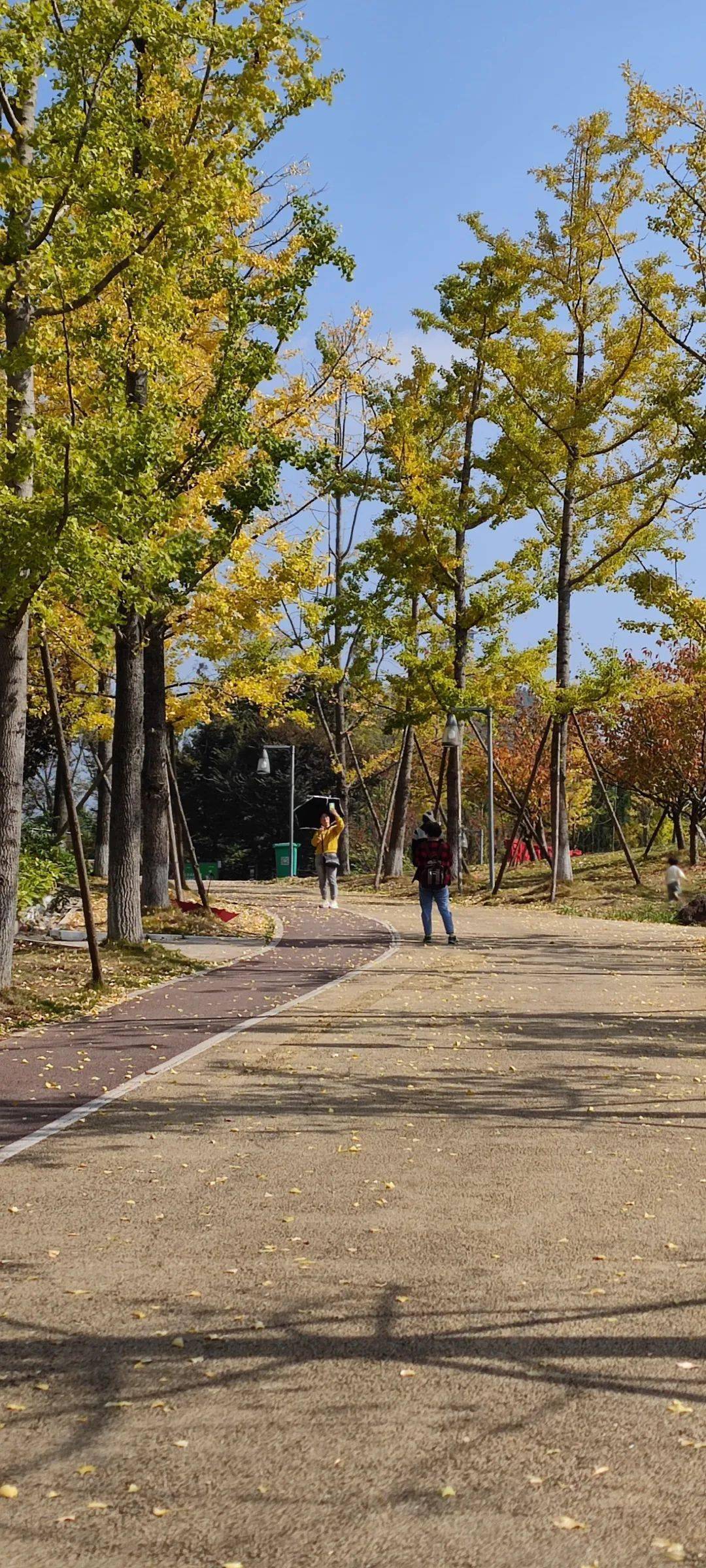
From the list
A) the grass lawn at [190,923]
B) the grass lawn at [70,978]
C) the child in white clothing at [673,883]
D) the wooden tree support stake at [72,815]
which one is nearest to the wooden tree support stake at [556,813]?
the child in white clothing at [673,883]

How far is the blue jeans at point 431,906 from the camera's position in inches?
810

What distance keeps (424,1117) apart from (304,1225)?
7.55 ft

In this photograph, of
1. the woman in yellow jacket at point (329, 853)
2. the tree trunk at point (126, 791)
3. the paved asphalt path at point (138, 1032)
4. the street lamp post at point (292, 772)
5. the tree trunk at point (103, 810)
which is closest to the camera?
the paved asphalt path at point (138, 1032)

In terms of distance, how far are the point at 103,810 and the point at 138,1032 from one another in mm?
23734

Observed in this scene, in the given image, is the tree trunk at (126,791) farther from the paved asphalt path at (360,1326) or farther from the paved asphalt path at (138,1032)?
the paved asphalt path at (360,1326)

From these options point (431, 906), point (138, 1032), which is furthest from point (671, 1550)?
point (431, 906)

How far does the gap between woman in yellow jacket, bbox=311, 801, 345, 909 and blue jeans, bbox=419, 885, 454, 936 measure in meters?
8.34

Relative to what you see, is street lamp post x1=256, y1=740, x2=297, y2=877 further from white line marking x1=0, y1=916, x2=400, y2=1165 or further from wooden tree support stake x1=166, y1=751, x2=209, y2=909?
white line marking x1=0, y1=916, x2=400, y2=1165

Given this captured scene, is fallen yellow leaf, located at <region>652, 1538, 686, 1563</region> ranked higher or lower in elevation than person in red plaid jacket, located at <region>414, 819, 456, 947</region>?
lower

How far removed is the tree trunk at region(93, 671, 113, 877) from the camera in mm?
34000

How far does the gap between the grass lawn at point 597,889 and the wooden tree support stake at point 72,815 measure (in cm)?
1480

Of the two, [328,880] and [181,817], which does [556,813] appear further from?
[181,817]

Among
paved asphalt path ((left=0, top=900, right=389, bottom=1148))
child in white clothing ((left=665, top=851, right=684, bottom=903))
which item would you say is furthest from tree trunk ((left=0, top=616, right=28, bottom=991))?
Answer: child in white clothing ((left=665, top=851, right=684, bottom=903))

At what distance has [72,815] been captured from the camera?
13.0m
